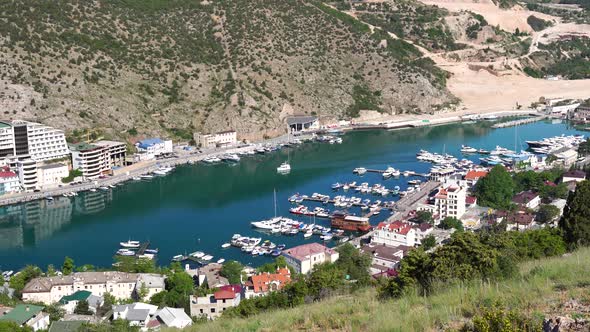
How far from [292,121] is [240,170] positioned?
33.7 feet

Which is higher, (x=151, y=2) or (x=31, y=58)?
(x=151, y=2)

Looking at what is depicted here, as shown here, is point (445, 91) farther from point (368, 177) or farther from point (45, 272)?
point (45, 272)

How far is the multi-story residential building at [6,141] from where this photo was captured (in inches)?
1383

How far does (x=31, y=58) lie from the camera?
42.9 meters

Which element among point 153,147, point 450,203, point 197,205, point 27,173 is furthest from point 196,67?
point 450,203

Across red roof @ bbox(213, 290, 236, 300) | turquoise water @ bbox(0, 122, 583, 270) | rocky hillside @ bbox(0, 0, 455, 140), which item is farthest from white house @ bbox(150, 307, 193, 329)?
rocky hillside @ bbox(0, 0, 455, 140)

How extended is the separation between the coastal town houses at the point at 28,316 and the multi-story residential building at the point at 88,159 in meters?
19.5

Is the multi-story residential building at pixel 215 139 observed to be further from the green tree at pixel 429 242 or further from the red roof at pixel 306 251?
the green tree at pixel 429 242

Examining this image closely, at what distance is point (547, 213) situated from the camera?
2600cm

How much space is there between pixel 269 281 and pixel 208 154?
75.3ft

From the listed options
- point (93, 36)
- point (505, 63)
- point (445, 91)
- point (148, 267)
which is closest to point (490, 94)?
point (445, 91)

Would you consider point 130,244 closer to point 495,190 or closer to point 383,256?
point 383,256

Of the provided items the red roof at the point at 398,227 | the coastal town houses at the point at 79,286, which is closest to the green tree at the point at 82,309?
the coastal town houses at the point at 79,286

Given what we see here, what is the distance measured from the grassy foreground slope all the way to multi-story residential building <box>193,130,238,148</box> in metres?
36.4
